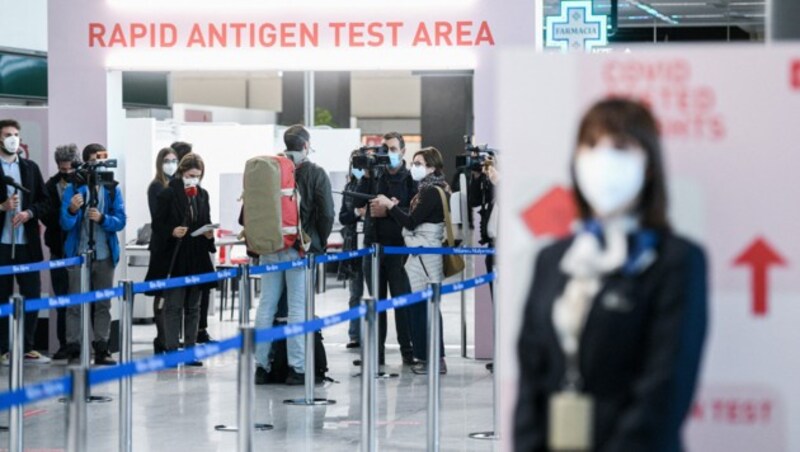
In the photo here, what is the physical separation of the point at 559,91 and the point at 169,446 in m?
4.95

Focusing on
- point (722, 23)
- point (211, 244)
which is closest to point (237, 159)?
point (211, 244)

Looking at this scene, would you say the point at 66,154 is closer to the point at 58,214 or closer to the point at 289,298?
the point at 58,214

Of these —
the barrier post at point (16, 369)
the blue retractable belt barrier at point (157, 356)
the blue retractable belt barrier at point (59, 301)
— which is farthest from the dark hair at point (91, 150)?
the barrier post at point (16, 369)

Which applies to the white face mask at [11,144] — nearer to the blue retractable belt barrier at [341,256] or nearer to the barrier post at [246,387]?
the blue retractable belt barrier at [341,256]

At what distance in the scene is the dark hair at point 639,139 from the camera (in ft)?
12.9

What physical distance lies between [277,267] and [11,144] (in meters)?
2.58

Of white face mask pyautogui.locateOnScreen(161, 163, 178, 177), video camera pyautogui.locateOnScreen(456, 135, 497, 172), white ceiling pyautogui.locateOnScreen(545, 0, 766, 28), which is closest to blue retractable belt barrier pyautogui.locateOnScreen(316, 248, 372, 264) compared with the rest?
video camera pyautogui.locateOnScreen(456, 135, 497, 172)

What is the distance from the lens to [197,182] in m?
12.1

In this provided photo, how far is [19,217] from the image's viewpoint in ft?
38.1

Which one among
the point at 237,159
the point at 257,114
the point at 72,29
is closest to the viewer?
the point at 72,29

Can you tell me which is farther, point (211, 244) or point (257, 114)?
point (257, 114)

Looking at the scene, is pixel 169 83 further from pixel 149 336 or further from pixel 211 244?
pixel 211 244

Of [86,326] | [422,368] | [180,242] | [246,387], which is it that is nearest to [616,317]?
[246,387]

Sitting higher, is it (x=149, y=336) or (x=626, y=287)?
(x=626, y=287)
